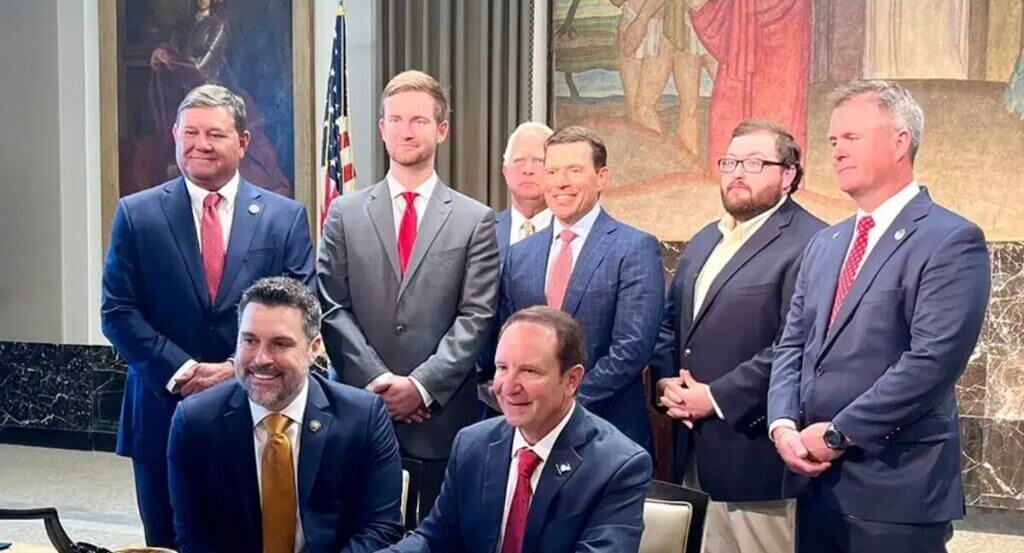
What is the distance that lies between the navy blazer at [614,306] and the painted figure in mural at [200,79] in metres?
3.88

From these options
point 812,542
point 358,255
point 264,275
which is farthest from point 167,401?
point 812,542

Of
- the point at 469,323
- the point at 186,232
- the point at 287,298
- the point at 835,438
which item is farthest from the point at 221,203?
the point at 835,438

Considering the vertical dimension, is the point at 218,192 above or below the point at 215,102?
below

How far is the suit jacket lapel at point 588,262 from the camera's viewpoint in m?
3.62

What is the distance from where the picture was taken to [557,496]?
8.23 ft

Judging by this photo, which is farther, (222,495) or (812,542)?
(812,542)

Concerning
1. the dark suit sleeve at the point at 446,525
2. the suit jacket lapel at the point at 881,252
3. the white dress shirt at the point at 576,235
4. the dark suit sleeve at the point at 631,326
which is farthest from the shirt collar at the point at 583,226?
the dark suit sleeve at the point at 446,525

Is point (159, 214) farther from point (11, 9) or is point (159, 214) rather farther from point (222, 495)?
point (11, 9)

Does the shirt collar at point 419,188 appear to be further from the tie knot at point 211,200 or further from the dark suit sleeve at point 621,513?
the dark suit sleeve at point 621,513

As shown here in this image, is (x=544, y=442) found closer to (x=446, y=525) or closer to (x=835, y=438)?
(x=446, y=525)

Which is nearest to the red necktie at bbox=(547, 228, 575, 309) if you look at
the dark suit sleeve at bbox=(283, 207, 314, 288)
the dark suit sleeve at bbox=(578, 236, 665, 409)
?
the dark suit sleeve at bbox=(578, 236, 665, 409)

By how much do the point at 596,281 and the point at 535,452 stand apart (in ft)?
3.68

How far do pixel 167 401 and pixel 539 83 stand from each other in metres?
3.57

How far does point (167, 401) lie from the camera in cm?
358
